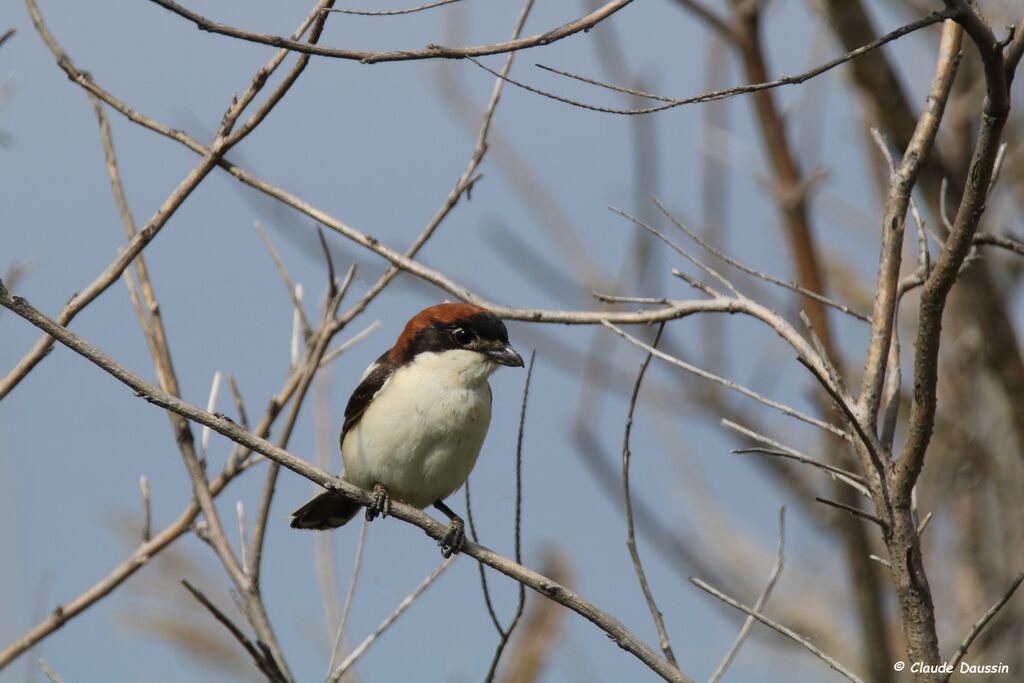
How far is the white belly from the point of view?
4.43m

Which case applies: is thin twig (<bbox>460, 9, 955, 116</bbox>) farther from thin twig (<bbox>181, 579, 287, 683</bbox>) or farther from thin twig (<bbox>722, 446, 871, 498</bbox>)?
thin twig (<bbox>181, 579, 287, 683</bbox>)

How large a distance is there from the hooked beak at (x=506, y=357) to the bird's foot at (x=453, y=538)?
0.62 m

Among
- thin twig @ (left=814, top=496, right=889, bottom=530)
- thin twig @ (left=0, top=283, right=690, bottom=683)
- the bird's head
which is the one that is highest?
the bird's head

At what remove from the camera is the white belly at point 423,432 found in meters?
4.43

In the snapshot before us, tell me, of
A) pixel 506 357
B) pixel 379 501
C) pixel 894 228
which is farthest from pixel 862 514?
pixel 506 357

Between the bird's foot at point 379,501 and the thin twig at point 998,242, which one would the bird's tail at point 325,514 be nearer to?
the bird's foot at point 379,501

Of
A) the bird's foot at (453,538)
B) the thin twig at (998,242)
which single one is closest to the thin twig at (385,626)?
the bird's foot at (453,538)

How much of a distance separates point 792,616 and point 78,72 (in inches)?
185

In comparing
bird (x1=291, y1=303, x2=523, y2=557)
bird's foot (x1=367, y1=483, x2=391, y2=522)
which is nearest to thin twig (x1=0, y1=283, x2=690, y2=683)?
bird's foot (x1=367, y1=483, x2=391, y2=522)

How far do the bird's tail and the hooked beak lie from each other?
2.87ft

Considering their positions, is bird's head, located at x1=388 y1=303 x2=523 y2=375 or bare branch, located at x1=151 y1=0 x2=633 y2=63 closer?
bare branch, located at x1=151 y1=0 x2=633 y2=63

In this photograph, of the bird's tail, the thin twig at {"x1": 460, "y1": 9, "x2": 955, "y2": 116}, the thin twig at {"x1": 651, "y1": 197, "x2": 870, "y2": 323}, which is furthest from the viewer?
the bird's tail

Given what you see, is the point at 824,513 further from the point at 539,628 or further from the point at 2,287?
the point at 2,287

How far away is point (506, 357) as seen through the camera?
4.66 metres
